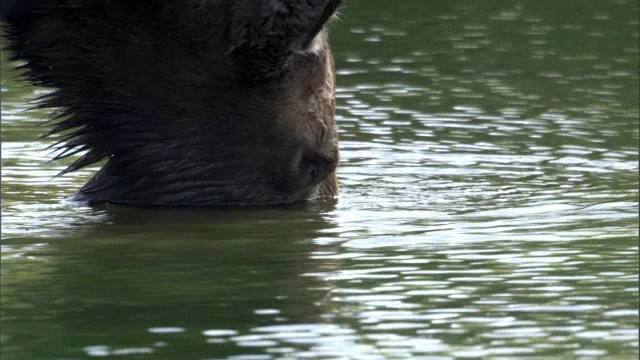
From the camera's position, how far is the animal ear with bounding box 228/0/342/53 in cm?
798

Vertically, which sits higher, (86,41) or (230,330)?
(86,41)

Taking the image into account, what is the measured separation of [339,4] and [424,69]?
18.3 ft

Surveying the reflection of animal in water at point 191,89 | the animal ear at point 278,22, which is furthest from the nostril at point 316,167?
the animal ear at point 278,22

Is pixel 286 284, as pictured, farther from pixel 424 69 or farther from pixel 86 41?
pixel 424 69

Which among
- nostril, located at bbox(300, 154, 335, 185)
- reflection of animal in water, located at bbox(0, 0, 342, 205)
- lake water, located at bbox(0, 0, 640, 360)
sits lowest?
lake water, located at bbox(0, 0, 640, 360)

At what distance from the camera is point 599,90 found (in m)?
12.1

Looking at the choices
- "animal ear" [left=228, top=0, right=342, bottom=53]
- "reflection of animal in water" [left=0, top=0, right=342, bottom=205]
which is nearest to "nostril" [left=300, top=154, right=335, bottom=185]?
"reflection of animal in water" [left=0, top=0, right=342, bottom=205]

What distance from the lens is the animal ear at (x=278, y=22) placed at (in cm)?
798

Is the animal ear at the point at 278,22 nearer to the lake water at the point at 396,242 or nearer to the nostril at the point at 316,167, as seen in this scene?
the nostril at the point at 316,167

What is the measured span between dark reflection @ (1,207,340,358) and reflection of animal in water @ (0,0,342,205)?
18 centimetres

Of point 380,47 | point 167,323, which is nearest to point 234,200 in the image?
point 167,323

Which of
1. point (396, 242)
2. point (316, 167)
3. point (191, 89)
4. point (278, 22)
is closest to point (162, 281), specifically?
point (396, 242)

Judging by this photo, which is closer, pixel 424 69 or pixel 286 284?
pixel 286 284

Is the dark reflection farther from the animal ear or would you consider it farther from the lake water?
the animal ear
